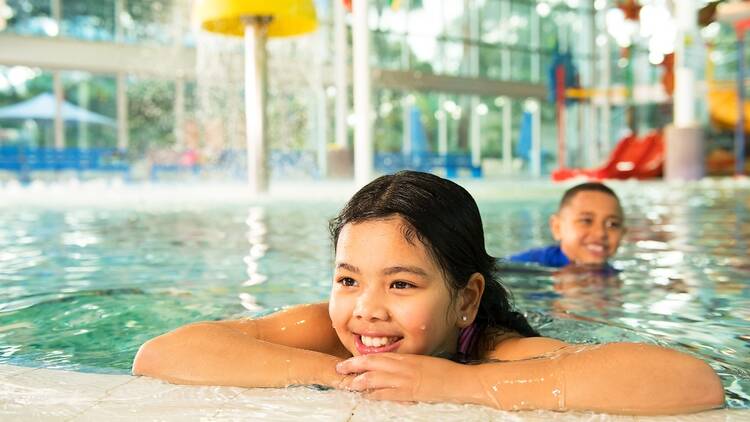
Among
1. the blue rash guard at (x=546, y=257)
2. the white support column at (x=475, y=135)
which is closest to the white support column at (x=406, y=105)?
the white support column at (x=475, y=135)

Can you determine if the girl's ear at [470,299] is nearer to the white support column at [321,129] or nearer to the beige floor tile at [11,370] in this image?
the beige floor tile at [11,370]

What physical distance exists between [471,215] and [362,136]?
876 cm

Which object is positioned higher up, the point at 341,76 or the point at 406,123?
the point at 341,76

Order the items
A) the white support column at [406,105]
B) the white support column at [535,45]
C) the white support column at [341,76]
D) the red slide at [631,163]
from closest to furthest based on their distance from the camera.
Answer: the red slide at [631,163] → the white support column at [341,76] → the white support column at [406,105] → the white support column at [535,45]

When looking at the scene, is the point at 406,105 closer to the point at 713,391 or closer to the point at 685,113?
the point at 685,113

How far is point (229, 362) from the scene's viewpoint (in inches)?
73.1

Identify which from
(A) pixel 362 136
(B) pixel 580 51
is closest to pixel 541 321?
(A) pixel 362 136

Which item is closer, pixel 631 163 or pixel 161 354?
pixel 161 354

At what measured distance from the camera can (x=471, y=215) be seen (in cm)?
189

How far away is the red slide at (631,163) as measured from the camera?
55.3 feet

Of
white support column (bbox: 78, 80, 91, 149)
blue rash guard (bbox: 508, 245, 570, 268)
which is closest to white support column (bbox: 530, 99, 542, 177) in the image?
white support column (bbox: 78, 80, 91, 149)

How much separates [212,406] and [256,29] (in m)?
9.42

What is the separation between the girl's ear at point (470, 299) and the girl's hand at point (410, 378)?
0.25 meters

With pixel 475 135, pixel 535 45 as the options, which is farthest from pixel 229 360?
pixel 535 45
